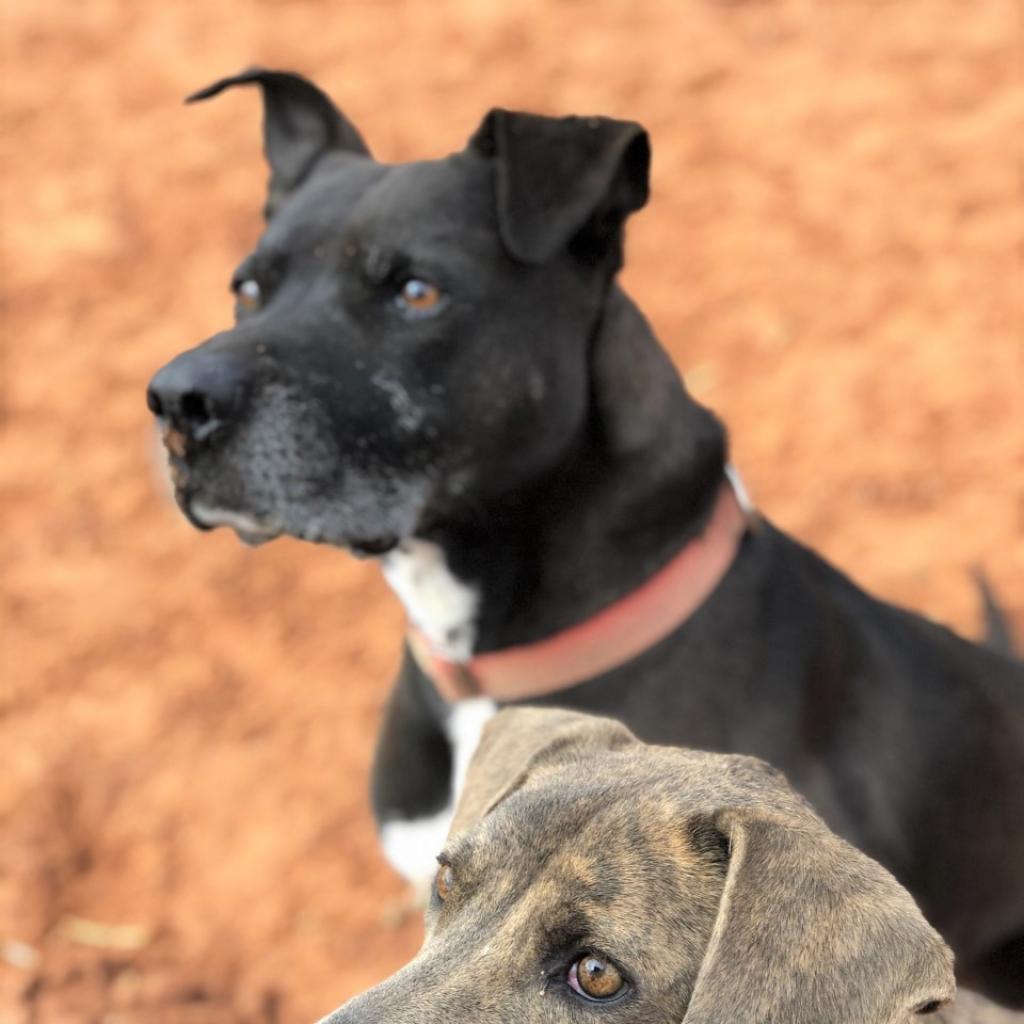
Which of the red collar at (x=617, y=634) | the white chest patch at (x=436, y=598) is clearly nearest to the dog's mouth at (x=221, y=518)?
the white chest patch at (x=436, y=598)

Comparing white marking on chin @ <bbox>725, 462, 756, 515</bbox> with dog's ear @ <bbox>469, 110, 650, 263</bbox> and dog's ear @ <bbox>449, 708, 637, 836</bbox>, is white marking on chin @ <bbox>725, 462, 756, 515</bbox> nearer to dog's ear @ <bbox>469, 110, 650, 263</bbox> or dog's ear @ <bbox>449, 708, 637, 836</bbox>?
dog's ear @ <bbox>469, 110, 650, 263</bbox>

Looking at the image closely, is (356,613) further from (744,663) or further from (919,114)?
(919,114)

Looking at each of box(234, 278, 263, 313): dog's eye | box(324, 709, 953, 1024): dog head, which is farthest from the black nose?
box(324, 709, 953, 1024): dog head

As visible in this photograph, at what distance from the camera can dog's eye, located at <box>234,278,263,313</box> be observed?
3662 mm

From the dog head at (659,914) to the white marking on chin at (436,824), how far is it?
816 millimetres

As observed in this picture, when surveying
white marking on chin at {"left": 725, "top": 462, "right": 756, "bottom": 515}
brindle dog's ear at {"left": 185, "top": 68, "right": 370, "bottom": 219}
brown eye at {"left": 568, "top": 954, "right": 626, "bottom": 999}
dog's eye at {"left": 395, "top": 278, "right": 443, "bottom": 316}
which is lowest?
white marking on chin at {"left": 725, "top": 462, "right": 756, "bottom": 515}

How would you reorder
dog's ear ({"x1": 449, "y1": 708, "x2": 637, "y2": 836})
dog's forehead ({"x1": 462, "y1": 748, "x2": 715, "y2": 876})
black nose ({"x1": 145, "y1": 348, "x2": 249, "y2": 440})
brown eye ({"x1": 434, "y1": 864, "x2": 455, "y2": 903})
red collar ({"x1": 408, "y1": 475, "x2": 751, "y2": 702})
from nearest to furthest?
dog's forehead ({"x1": 462, "y1": 748, "x2": 715, "y2": 876}) < brown eye ({"x1": 434, "y1": 864, "x2": 455, "y2": 903}) < dog's ear ({"x1": 449, "y1": 708, "x2": 637, "y2": 836}) < black nose ({"x1": 145, "y1": 348, "x2": 249, "y2": 440}) < red collar ({"x1": 408, "y1": 475, "x2": 751, "y2": 702})

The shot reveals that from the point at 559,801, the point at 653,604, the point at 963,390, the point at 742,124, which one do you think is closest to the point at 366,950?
the point at 653,604

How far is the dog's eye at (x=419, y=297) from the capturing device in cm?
335

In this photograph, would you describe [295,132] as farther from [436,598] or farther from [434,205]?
[436,598]

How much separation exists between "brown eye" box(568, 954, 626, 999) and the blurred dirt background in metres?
2.37

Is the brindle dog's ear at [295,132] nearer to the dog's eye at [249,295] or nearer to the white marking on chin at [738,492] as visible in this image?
the dog's eye at [249,295]

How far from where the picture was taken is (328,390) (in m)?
3.30

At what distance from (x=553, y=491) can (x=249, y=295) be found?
3.28 feet
